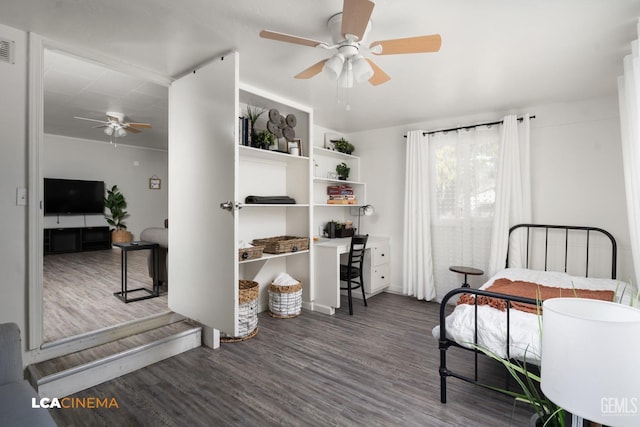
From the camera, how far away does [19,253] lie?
2.09m

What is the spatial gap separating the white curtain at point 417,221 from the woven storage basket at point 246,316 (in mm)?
2202

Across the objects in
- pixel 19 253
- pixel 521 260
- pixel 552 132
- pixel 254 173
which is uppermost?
pixel 552 132

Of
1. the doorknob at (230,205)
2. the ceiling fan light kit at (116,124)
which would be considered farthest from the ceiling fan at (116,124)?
the doorknob at (230,205)

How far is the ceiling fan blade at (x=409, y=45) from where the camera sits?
1787 mm

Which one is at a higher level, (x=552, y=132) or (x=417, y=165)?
(x=552, y=132)

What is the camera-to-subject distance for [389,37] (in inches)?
84.6

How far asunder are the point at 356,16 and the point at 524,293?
2258 millimetres

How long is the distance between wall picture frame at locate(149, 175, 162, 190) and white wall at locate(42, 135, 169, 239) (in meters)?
0.07

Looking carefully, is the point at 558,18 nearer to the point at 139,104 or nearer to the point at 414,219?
the point at 414,219

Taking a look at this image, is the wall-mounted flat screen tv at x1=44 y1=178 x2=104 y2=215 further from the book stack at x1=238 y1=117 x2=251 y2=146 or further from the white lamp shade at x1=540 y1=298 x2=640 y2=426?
the white lamp shade at x1=540 y1=298 x2=640 y2=426

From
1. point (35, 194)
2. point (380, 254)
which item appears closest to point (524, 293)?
point (380, 254)

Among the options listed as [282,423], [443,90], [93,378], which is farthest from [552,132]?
[93,378]

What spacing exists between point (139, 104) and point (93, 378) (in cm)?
339

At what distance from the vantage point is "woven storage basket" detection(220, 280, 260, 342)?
2840 millimetres
